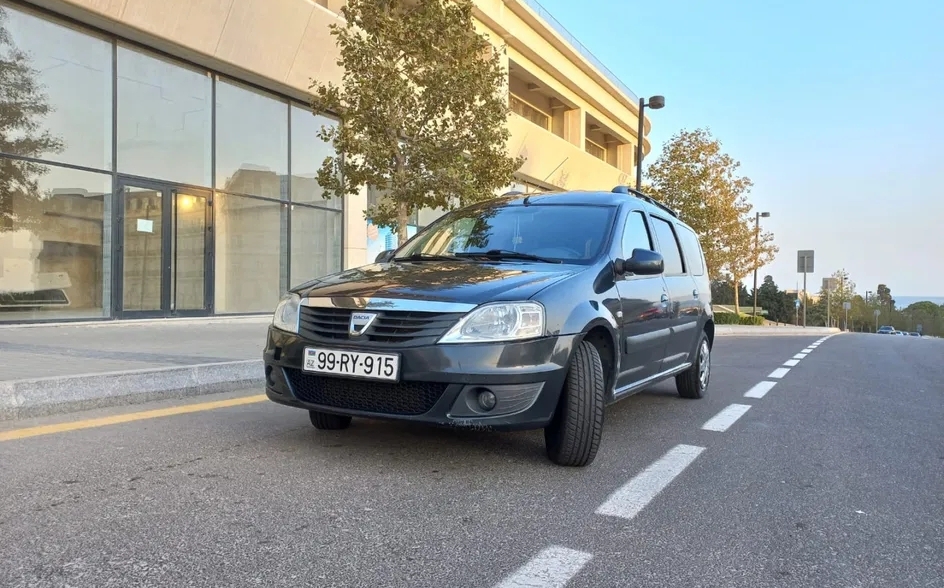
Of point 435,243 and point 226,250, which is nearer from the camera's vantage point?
point 435,243

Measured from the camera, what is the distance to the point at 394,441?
413 centimetres

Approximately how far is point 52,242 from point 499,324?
10.4 m

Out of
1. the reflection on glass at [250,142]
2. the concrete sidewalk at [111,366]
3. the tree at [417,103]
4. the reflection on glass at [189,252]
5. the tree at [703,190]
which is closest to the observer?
the concrete sidewalk at [111,366]

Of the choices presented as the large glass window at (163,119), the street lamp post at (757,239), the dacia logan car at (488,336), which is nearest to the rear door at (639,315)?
the dacia logan car at (488,336)

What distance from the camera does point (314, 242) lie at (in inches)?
646

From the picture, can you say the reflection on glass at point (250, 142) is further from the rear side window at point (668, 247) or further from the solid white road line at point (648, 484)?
the solid white road line at point (648, 484)

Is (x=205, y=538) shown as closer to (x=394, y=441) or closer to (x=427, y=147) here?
(x=394, y=441)

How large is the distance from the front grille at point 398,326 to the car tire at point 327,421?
876 mm

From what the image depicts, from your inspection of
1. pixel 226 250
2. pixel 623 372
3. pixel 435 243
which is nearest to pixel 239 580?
pixel 623 372

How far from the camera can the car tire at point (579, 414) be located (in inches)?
140

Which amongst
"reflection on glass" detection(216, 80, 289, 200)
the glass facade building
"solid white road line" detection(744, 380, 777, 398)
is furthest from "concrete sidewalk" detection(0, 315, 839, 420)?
"solid white road line" detection(744, 380, 777, 398)

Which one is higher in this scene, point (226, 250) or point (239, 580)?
point (226, 250)

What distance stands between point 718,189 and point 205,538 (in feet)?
115

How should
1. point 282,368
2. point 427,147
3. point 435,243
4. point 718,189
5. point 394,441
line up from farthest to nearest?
point 718,189
point 427,147
point 435,243
point 394,441
point 282,368
